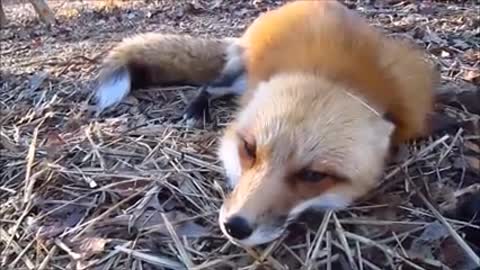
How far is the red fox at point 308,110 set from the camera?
224 cm

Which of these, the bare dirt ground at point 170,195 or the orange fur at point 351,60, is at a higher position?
the orange fur at point 351,60

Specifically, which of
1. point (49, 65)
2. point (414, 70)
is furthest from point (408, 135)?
point (49, 65)

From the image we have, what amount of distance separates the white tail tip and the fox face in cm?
103

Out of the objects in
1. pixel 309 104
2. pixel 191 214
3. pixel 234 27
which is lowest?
pixel 234 27

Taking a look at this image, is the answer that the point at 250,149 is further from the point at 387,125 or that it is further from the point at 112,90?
the point at 112,90

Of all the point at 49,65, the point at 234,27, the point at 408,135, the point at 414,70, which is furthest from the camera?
the point at 234,27

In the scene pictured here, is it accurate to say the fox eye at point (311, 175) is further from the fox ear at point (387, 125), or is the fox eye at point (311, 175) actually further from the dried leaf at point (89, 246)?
the dried leaf at point (89, 246)

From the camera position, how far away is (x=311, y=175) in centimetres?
232

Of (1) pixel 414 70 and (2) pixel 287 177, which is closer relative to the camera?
(2) pixel 287 177

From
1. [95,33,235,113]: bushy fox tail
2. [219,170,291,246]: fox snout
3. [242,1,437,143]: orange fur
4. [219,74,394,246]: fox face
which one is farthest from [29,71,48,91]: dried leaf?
[219,170,291,246]: fox snout

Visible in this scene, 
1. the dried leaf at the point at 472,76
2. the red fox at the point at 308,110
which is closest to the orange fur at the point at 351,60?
the red fox at the point at 308,110

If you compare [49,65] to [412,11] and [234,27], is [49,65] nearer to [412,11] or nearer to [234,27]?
[234,27]

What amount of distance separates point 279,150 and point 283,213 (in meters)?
0.22

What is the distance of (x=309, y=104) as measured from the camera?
2.43 meters
